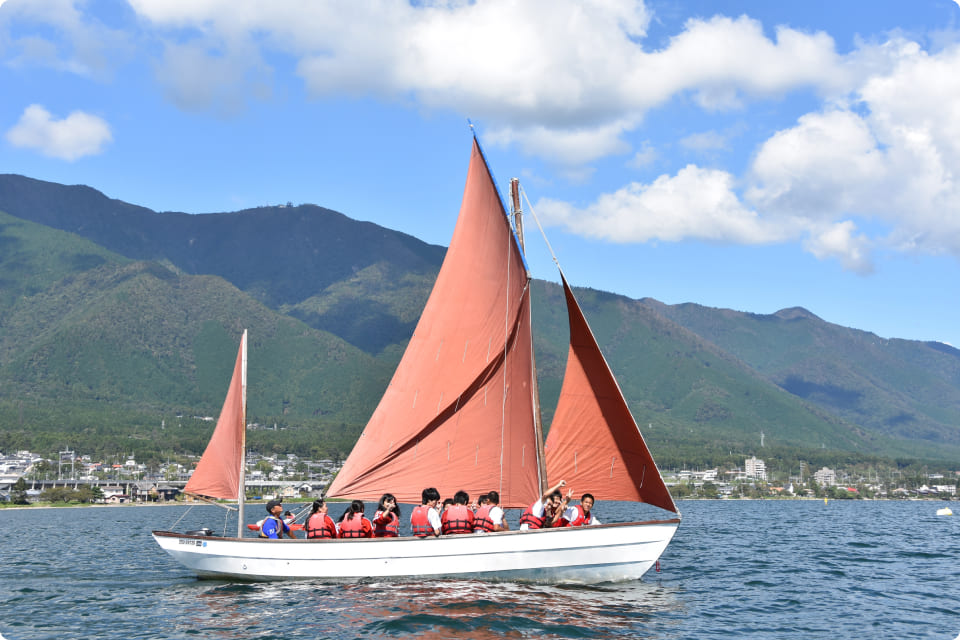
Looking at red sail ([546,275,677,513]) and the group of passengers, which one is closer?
the group of passengers

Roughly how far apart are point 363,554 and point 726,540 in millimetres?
31332

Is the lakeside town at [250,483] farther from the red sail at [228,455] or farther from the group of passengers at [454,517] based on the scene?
the group of passengers at [454,517]

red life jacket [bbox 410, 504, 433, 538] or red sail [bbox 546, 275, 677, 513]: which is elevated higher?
red sail [bbox 546, 275, 677, 513]

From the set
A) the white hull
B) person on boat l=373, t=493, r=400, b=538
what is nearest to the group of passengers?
person on boat l=373, t=493, r=400, b=538

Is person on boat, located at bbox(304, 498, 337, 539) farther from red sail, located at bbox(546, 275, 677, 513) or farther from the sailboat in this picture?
red sail, located at bbox(546, 275, 677, 513)

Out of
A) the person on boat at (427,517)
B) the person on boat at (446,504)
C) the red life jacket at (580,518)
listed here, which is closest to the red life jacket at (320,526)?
the person on boat at (427,517)

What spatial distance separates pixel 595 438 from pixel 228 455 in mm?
12054

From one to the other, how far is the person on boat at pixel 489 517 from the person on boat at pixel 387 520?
8.52ft

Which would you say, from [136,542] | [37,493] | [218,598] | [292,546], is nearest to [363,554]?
[292,546]

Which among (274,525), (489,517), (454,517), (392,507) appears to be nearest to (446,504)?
(454,517)

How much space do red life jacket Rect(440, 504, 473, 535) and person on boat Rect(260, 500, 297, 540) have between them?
5762 millimetres

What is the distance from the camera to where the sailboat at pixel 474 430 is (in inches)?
1001

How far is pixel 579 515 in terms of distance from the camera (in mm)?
24594

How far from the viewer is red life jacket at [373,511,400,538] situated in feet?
84.2
